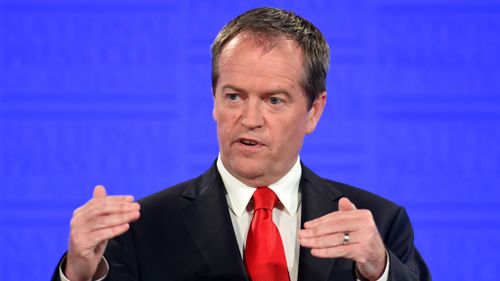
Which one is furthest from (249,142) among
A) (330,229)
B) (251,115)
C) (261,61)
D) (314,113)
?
(330,229)

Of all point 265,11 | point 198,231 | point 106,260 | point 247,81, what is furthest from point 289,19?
point 106,260

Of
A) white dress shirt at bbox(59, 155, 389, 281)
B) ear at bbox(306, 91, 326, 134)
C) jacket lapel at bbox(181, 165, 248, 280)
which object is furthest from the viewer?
ear at bbox(306, 91, 326, 134)

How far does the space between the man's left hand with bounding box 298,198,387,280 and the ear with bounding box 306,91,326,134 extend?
1.69ft

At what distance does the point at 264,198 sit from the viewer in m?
2.20

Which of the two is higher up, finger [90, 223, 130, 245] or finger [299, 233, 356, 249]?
finger [90, 223, 130, 245]

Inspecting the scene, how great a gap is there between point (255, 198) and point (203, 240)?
188 mm

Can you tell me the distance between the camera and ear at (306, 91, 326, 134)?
2.34 metres

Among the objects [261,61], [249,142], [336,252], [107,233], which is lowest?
[336,252]

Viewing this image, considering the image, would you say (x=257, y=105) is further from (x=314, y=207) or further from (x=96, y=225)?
(x=96, y=225)

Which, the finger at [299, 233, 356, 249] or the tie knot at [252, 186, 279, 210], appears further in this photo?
the tie knot at [252, 186, 279, 210]

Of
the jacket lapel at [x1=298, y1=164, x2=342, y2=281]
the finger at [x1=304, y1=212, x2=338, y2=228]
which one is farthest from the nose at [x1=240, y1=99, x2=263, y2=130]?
the finger at [x1=304, y1=212, x2=338, y2=228]

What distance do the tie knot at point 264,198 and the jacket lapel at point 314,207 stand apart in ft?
0.28

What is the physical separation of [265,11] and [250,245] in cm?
64

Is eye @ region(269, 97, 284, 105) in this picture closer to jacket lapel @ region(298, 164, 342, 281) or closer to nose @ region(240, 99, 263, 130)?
nose @ region(240, 99, 263, 130)
